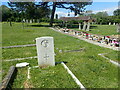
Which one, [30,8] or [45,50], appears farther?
[30,8]

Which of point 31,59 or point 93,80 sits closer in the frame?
point 93,80

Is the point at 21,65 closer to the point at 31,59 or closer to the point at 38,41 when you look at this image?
the point at 31,59

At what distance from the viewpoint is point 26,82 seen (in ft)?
11.0

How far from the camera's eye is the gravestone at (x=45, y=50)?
4.16 metres

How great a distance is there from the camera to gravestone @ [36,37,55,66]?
4.16 meters

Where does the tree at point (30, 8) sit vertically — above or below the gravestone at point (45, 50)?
above

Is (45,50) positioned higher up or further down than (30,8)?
further down

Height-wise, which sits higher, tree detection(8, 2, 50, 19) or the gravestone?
tree detection(8, 2, 50, 19)

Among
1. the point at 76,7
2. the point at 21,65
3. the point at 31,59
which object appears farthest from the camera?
the point at 76,7

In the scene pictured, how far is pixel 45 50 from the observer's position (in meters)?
4.28

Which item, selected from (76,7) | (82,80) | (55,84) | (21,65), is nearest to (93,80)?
(82,80)

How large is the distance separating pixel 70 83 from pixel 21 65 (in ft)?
7.64

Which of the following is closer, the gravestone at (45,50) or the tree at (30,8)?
the gravestone at (45,50)

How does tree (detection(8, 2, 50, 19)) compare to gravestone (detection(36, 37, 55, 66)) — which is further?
tree (detection(8, 2, 50, 19))
